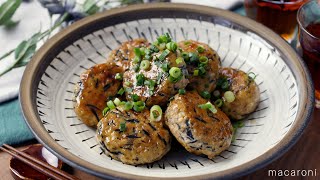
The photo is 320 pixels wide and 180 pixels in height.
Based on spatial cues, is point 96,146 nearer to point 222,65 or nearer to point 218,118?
point 218,118

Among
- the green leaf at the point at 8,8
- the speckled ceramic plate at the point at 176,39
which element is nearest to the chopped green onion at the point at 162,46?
the speckled ceramic plate at the point at 176,39

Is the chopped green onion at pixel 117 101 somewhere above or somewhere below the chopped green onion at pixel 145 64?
below

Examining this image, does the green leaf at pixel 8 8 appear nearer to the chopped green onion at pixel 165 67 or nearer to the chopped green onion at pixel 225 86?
the chopped green onion at pixel 165 67

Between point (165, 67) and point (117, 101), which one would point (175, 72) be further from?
point (117, 101)

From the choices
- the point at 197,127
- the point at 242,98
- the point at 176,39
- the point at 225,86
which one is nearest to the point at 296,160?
the point at 242,98

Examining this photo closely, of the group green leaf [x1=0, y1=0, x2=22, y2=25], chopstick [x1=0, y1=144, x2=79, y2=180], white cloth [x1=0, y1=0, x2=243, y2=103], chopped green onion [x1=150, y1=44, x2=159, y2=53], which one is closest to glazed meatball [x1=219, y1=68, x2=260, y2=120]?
chopped green onion [x1=150, y1=44, x2=159, y2=53]

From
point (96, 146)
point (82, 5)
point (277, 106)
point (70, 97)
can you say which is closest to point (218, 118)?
point (277, 106)

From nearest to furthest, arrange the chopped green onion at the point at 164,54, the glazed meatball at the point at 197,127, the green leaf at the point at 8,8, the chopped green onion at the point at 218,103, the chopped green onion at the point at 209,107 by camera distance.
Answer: the glazed meatball at the point at 197,127 → the chopped green onion at the point at 209,107 → the chopped green onion at the point at 164,54 → the chopped green onion at the point at 218,103 → the green leaf at the point at 8,8
